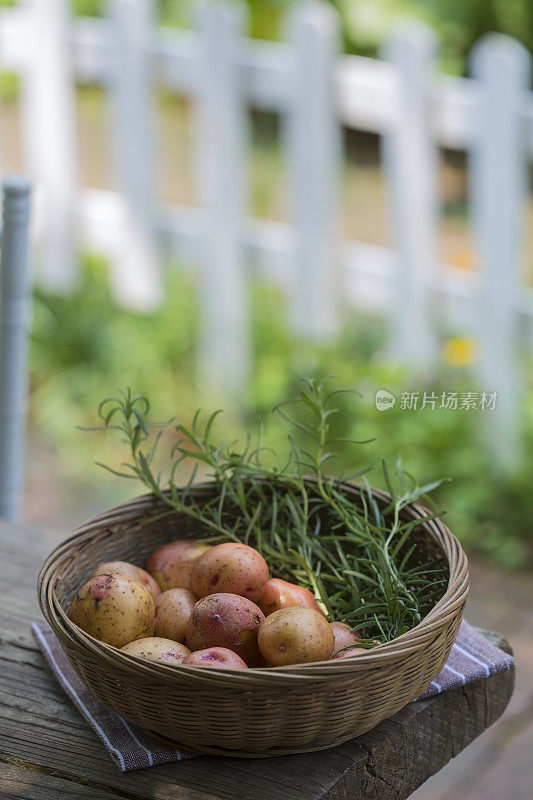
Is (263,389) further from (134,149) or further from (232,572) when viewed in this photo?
(232,572)

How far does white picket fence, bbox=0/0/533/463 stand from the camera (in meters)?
2.82

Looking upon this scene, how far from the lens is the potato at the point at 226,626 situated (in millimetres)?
965

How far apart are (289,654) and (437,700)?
241 millimetres

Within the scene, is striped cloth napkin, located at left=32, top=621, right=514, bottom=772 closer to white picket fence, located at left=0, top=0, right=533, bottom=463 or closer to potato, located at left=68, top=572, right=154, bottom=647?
potato, located at left=68, top=572, right=154, bottom=647

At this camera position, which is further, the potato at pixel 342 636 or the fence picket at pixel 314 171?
the fence picket at pixel 314 171

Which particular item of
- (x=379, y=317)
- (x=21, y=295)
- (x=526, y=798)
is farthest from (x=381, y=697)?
(x=379, y=317)

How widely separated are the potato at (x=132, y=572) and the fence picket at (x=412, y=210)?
2.06 m

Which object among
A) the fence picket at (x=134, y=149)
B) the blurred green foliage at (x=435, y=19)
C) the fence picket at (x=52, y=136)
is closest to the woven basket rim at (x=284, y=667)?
the fence picket at (x=134, y=149)

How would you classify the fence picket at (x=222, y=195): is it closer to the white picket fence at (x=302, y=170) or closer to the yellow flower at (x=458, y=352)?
the white picket fence at (x=302, y=170)

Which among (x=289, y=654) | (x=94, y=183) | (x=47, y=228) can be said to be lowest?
(x=289, y=654)

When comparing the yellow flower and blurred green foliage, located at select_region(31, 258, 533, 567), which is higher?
the yellow flower

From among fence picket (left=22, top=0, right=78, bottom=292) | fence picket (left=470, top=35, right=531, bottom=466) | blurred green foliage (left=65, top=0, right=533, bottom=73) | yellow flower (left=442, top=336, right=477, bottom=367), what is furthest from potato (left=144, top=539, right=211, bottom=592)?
blurred green foliage (left=65, top=0, right=533, bottom=73)

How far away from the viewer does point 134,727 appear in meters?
1.00

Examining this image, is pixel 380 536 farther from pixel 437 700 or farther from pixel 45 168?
pixel 45 168
